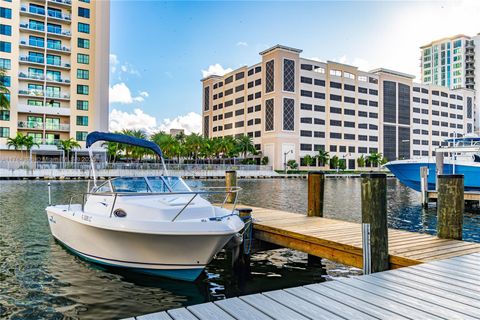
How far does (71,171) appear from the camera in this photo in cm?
5350

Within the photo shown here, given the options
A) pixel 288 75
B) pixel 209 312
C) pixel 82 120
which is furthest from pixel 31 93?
pixel 209 312

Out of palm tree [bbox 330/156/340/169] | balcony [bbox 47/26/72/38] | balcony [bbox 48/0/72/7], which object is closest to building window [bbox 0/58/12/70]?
balcony [bbox 47/26/72/38]

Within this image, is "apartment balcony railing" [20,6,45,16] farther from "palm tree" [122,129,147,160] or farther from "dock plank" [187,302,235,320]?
"dock plank" [187,302,235,320]

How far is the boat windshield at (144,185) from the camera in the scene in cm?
938

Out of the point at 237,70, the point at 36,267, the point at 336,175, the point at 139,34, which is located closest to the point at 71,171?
the point at 139,34

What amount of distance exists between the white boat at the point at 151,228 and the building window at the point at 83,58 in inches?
2403

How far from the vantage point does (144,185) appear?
9539 millimetres

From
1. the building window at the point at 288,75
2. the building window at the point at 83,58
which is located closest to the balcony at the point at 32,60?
→ the building window at the point at 83,58

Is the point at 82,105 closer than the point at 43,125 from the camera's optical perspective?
No

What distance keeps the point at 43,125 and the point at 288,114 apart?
51.8 meters

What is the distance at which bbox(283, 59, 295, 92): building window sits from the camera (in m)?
89.0

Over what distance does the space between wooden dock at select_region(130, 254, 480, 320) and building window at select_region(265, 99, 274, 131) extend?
86.6 meters

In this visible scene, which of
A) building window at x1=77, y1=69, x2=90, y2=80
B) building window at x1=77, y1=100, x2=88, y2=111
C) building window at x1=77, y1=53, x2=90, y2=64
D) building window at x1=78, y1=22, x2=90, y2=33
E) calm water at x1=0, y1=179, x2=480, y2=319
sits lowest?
calm water at x1=0, y1=179, x2=480, y2=319

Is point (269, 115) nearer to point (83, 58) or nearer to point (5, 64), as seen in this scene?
point (83, 58)
